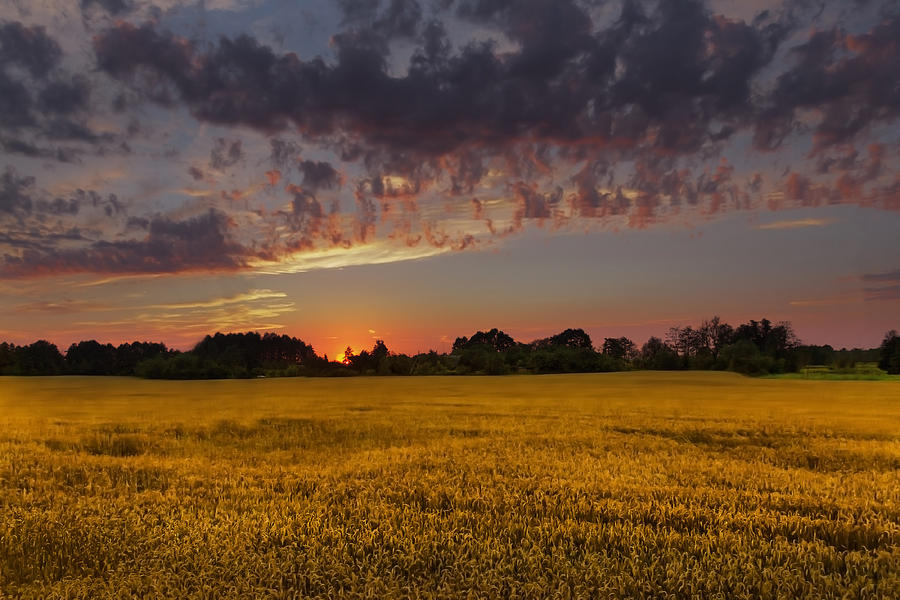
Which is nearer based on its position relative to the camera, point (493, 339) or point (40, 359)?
point (40, 359)

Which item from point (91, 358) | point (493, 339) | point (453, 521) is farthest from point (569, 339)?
point (453, 521)

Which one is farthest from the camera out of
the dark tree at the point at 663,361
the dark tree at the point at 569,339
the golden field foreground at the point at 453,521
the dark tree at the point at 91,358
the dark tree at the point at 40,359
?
the dark tree at the point at 569,339

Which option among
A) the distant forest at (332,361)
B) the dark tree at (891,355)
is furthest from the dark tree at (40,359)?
the dark tree at (891,355)

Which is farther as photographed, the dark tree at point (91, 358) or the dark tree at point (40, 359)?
the dark tree at point (91, 358)

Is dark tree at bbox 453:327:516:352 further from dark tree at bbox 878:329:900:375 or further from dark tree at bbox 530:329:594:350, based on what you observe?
dark tree at bbox 878:329:900:375

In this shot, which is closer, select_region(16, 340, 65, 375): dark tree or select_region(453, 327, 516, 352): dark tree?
select_region(16, 340, 65, 375): dark tree

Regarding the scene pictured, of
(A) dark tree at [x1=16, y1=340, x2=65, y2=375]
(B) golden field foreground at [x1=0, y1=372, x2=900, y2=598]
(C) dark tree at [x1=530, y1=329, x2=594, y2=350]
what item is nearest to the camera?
(B) golden field foreground at [x1=0, y1=372, x2=900, y2=598]

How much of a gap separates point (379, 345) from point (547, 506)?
109058mm

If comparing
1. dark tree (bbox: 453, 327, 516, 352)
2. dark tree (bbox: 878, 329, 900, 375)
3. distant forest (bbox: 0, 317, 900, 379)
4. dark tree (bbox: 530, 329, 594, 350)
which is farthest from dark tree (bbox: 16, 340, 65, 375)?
dark tree (bbox: 878, 329, 900, 375)

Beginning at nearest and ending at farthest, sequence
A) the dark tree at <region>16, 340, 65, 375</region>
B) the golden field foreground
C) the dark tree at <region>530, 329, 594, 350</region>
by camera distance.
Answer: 1. the golden field foreground
2. the dark tree at <region>16, 340, 65, 375</region>
3. the dark tree at <region>530, 329, 594, 350</region>

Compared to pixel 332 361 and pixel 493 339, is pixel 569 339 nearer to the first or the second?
pixel 493 339

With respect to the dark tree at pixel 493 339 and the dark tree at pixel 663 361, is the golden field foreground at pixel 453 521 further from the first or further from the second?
the dark tree at pixel 493 339

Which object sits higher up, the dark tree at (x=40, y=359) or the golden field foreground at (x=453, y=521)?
the dark tree at (x=40, y=359)

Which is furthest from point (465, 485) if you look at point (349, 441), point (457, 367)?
point (457, 367)
